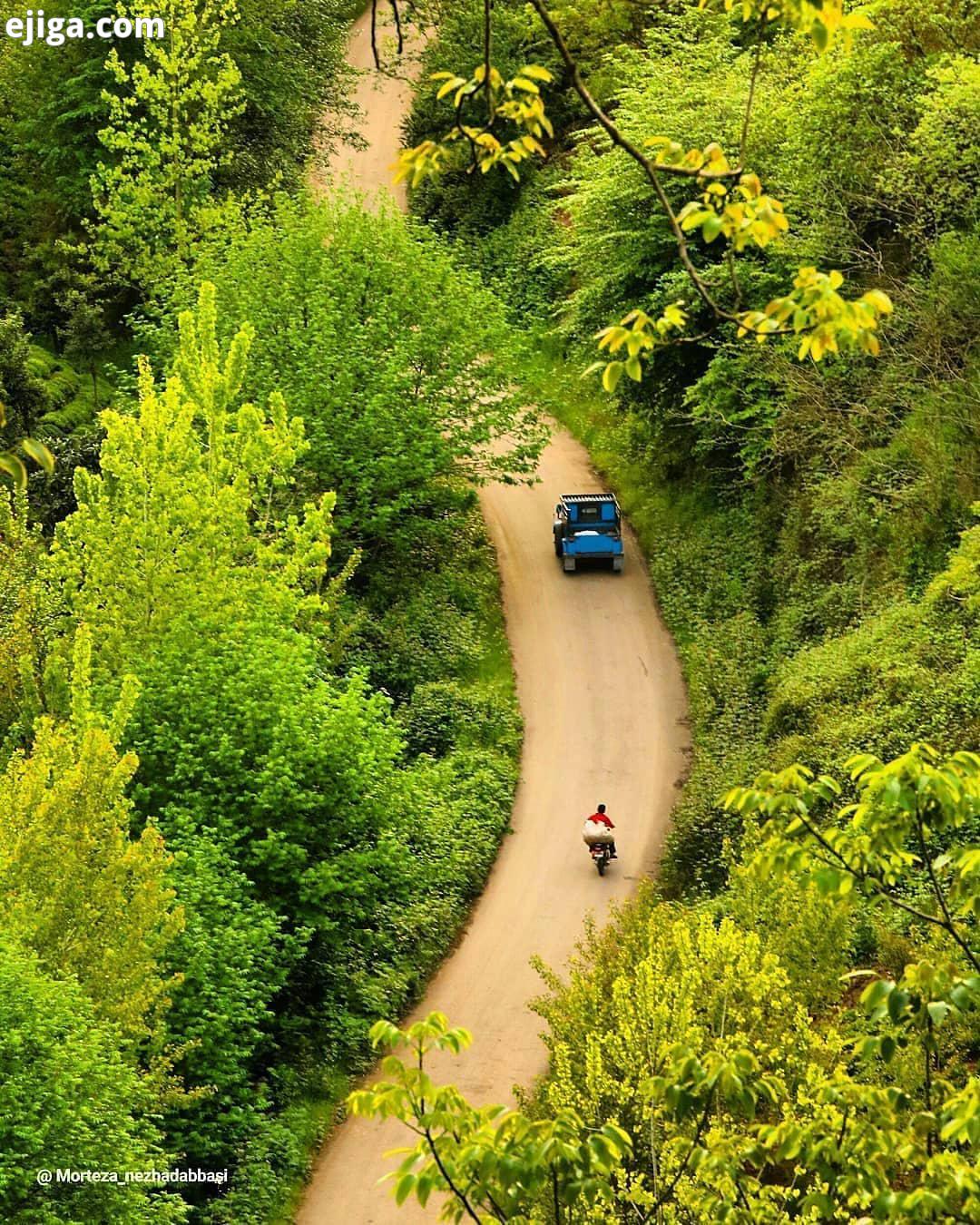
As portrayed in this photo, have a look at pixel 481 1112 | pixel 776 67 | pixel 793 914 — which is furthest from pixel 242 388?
pixel 481 1112

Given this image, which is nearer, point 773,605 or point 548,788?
point 548,788

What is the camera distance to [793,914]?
17016mm

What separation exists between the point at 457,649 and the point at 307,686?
29.4ft

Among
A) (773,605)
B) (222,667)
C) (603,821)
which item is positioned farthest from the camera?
(773,605)

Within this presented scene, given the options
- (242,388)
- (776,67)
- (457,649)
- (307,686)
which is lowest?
(457,649)

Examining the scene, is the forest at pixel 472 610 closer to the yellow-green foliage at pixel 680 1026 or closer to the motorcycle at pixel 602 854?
the yellow-green foliage at pixel 680 1026

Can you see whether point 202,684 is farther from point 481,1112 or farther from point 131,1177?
point 481,1112

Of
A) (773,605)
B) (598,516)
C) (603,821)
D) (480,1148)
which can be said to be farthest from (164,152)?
(480,1148)

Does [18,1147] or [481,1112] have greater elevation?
[481,1112]

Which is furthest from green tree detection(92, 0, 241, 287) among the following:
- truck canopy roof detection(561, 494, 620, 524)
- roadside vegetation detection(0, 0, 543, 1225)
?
truck canopy roof detection(561, 494, 620, 524)

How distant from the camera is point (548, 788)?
94.3ft

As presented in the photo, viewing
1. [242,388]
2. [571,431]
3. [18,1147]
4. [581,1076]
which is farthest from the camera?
[571,431]

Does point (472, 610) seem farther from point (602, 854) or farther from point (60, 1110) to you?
point (60, 1110)

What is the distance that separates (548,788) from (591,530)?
796cm
